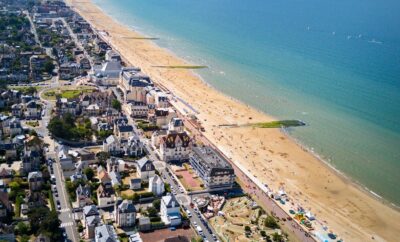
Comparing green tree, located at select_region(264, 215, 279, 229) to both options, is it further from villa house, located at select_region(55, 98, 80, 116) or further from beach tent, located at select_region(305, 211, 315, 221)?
villa house, located at select_region(55, 98, 80, 116)

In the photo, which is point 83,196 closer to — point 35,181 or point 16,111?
point 35,181

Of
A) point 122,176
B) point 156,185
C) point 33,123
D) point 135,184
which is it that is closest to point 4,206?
point 135,184

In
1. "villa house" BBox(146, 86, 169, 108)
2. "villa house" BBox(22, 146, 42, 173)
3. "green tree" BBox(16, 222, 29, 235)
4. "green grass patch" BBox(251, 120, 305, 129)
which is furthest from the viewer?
"villa house" BBox(146, 86, 169, 108)

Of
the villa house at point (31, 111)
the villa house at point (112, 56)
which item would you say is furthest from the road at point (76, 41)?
the villa house at point (31, 111)

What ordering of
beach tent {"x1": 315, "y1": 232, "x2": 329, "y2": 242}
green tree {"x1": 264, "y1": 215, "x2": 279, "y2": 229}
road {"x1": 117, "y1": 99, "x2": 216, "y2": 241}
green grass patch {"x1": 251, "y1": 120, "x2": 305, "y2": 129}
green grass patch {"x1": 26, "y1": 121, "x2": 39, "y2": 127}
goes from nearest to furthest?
road {"x1": 117, "y1": 99, "x2": 216, "y2": 241} < beach tent {"x1": 315, "y1": 232, "x2": 329, "y2": 242} < green tree {"x1": 264, "y1": 215, "x2": 279, "y2": 229} < green grass patch {"x1": 26, "y1": 121, "x2": 39, "y2": 127} < green grass patch {"x1": 251, "y1": 120, "x2": 305, "y2": 129}

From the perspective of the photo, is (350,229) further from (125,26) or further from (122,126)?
(125,26)

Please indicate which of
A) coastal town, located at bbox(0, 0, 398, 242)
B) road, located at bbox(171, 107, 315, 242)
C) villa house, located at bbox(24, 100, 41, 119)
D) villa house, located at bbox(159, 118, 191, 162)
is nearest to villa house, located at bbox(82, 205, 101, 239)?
coastal town, located at bbox(0, 0, 398, 242)
